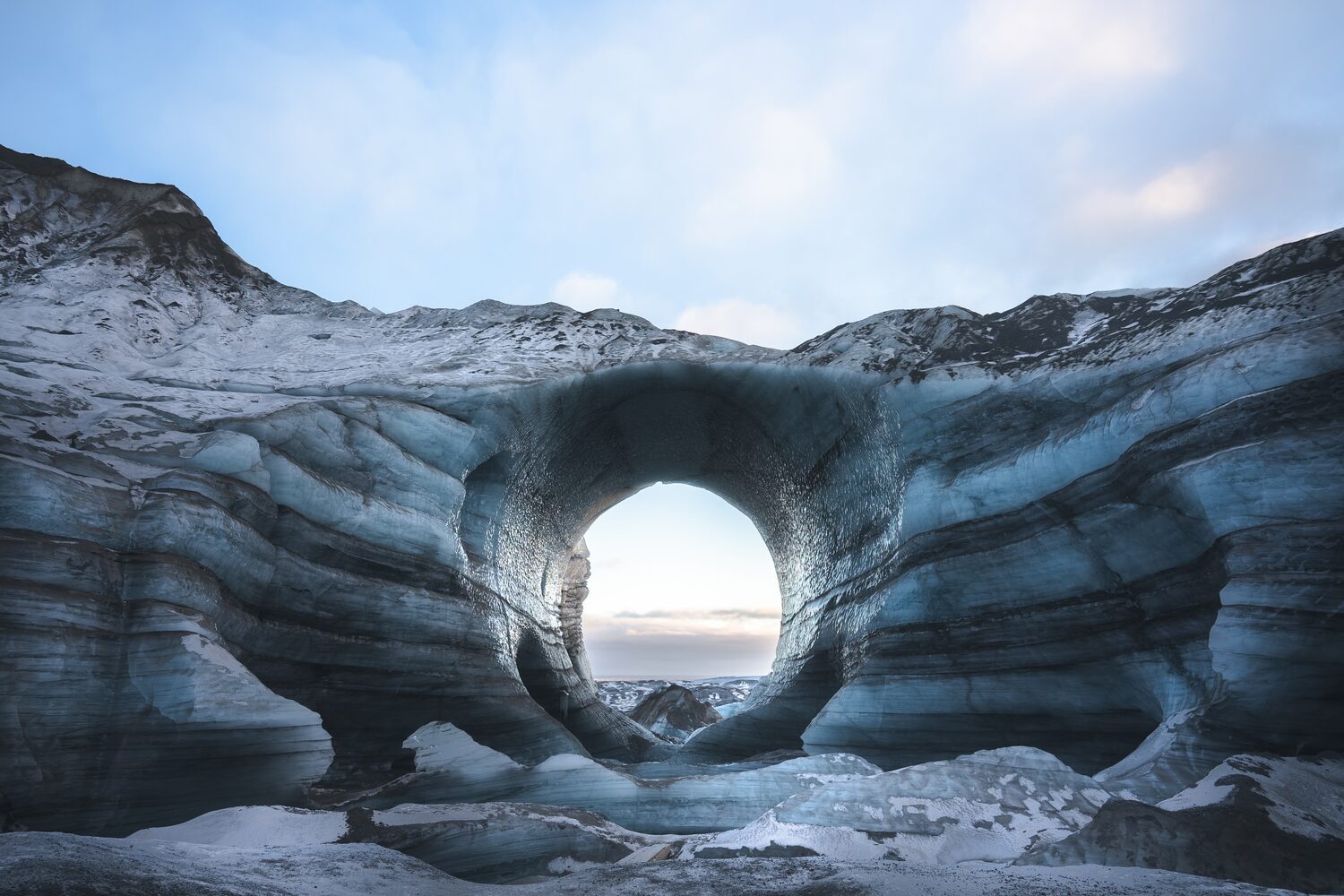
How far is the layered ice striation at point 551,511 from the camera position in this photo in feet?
15.5

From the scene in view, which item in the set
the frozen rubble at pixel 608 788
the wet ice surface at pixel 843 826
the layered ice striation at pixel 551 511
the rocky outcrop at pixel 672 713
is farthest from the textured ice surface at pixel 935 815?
the rocky outcrop at pixel 672 713

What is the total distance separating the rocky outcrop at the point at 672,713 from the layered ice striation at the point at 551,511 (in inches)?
332

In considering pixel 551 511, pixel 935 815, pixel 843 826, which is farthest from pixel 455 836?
pixel 551 511

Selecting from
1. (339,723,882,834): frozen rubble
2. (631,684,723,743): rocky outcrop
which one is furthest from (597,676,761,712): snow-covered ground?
(339,723,882,834): frozen rubble

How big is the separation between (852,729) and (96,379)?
9.01 meters

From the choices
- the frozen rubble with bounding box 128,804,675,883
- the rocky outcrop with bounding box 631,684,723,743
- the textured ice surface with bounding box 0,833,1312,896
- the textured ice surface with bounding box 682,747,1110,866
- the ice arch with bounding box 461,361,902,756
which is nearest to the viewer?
the textured ice surface with bounding box 0,833,1312,896

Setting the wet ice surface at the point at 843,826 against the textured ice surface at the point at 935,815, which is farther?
the textured ice surface at the point at 935,815

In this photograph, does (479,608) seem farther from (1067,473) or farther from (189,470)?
(1067,473)

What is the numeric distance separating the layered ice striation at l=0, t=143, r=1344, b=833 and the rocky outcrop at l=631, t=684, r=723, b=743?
842cm

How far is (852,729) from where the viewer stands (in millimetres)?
7480

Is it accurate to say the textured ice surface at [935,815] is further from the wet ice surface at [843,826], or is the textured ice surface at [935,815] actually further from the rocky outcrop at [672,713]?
the rocky outcrop at [672,713]

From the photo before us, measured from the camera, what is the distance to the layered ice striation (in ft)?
15.5

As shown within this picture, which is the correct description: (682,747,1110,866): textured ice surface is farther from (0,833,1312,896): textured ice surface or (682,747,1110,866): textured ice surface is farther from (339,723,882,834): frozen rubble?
(339,723,882,834): frozen rubble

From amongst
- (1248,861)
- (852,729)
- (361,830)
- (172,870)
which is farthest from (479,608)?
(1248,861)
